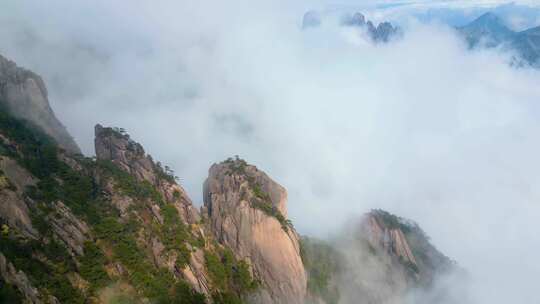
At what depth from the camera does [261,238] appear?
7338cm

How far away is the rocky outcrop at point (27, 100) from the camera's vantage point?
86325 mm

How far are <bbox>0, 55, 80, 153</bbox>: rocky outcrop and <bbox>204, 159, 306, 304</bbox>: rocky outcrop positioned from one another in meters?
33.2

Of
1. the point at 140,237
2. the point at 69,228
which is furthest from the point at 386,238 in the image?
the point at 69,228

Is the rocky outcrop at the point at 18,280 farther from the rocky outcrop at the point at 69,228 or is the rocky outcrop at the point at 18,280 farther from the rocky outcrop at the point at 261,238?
the rocky outcrop at the point at 261,238

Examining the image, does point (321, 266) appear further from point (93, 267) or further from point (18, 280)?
point (18, 280)

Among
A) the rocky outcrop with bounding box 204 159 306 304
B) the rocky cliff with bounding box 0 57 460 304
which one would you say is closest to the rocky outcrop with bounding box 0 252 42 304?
the rocky cliff with bounding box 0 57 460 304

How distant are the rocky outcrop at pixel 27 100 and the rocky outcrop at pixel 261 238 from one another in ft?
109

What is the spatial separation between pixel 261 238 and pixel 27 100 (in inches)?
2157

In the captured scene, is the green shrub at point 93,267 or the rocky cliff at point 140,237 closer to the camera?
the rocky cliff at point 140,237

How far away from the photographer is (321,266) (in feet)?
290

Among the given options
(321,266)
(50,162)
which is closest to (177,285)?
(50,162)

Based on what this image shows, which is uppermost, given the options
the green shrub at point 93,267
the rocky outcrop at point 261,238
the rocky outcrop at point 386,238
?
the rocky outcrop at point 386,238

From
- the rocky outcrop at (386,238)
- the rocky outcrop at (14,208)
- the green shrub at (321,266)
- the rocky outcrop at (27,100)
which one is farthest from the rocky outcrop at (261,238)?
the rocky outcrop at (386,238)

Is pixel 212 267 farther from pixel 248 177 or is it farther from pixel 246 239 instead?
pixel 248 177
